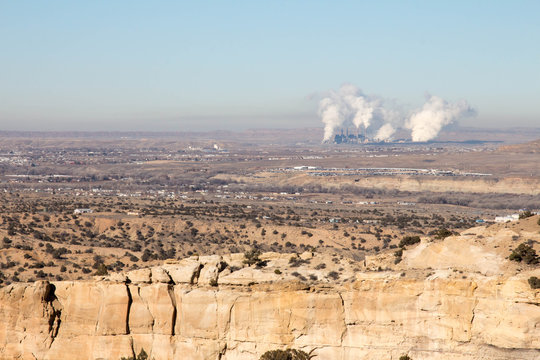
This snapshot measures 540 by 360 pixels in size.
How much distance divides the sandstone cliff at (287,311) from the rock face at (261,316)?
39 millimetres

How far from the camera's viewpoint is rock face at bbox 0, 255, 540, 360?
2688cm

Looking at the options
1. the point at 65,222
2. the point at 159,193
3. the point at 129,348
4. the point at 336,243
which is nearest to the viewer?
the point at 129,348

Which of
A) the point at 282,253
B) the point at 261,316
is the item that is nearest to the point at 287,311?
the point at 261,316

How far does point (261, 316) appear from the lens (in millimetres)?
29531

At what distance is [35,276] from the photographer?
44.9 metres

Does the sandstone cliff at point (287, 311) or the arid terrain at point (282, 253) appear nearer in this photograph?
the sandstone cliff at point (287, 311)

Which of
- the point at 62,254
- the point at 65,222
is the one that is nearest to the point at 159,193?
the point at 65,222

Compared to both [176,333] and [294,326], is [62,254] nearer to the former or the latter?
[176,333]

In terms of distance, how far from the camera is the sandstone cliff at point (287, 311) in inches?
1062

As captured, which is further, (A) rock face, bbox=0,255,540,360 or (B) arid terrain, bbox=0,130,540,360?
(B) arid terrain, bbox=0,130,540,360

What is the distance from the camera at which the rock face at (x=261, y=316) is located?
26.9 meters

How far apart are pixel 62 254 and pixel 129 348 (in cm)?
2495

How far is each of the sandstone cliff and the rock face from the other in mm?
39

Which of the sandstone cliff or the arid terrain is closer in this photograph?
the sandstone cliff
